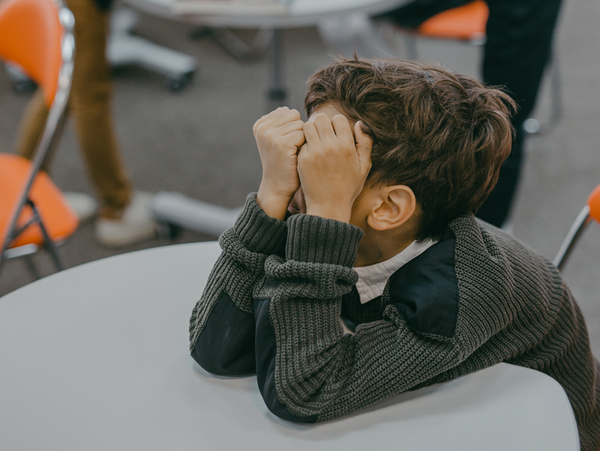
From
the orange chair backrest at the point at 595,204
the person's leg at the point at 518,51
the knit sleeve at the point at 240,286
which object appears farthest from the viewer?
the person's leg at the point at 518,51

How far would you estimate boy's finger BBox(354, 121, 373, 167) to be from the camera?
651 mm

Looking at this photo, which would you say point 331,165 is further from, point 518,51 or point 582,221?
point 518,51

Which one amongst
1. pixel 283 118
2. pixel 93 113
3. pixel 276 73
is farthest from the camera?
pixel 276 73

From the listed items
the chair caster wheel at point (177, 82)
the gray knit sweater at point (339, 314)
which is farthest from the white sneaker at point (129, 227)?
the gray knit sweater at point (339, 314)

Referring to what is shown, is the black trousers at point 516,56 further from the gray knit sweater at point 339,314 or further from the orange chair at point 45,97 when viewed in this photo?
the orange chair at point 45,97

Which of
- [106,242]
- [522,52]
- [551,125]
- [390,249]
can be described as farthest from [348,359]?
[551,125]

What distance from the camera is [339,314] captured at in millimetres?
642

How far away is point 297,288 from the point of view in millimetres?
603

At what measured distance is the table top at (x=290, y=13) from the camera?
1309 millimetres

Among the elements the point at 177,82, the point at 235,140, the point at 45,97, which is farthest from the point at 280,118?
the point at 177,82

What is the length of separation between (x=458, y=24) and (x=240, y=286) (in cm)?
167

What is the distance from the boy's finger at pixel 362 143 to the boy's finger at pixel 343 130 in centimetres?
2

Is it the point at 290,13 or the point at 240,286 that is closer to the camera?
the point at 240,286

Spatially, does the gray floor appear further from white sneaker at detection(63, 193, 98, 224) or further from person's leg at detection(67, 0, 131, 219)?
person's leg at detection(67, 0, 131, 219)
